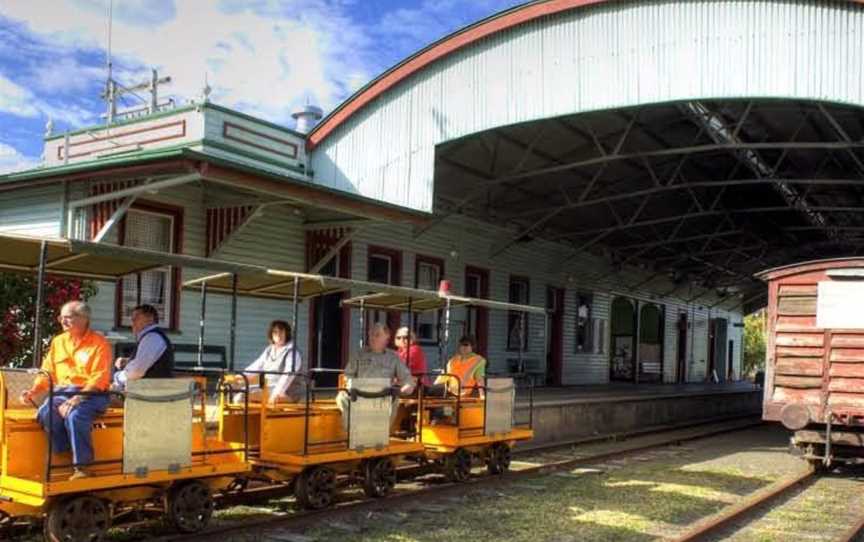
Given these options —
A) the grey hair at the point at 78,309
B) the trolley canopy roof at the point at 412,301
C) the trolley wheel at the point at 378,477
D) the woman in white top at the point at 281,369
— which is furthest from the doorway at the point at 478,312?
the grey hair at the point at 78,309

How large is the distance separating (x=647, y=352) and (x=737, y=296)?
11050 mm

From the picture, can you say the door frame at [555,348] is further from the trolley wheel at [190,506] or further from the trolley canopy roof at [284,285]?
the trolley wheel at [190,506]

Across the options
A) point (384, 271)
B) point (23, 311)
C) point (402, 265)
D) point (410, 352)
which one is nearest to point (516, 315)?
point (402, 265)

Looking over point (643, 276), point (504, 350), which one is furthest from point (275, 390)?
point (643, 276)

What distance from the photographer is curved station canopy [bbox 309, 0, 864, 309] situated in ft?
45.4

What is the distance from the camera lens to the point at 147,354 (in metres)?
7.28

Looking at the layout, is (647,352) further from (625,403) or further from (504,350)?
(625,403)

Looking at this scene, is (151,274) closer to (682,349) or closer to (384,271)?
(384,271)

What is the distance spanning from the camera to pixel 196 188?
1418 centimetres

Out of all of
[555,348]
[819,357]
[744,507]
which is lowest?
[744,507]

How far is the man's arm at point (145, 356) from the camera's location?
23.7ft

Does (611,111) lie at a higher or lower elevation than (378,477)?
higher

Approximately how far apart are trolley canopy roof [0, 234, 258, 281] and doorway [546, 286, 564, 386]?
61.4ft

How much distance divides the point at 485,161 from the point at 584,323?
1028cm
